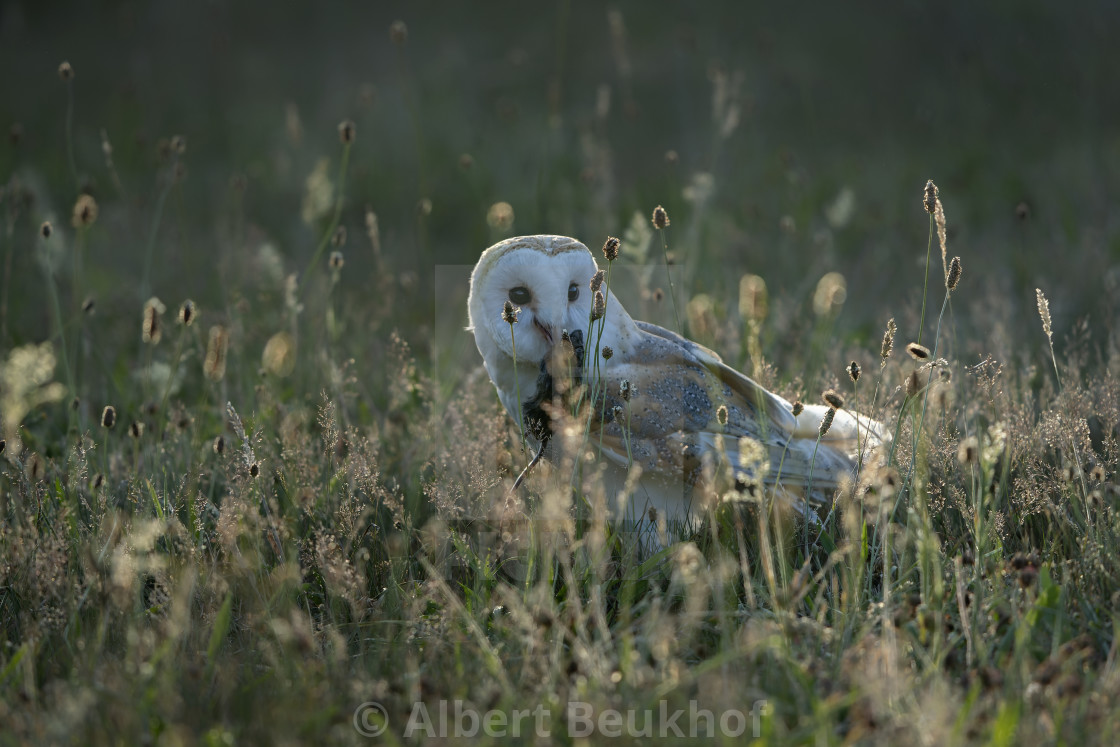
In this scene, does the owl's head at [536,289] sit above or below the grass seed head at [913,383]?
above

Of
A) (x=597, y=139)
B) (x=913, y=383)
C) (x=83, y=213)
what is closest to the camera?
(x=913, y=383)

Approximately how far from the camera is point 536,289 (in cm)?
269

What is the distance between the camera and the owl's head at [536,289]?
2.67 metres

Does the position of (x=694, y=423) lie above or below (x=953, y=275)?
below

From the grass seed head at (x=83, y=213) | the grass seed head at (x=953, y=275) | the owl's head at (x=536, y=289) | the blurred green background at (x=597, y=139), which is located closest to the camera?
the grass seed head at (x=953, y=275)

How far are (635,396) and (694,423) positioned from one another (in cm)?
20

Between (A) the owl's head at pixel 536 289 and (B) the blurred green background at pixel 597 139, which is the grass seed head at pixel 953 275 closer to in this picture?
(A) the owl's head at pixel 536 289

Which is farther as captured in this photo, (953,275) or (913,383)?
(953,275)

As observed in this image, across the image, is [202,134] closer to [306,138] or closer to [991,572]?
[306,138]

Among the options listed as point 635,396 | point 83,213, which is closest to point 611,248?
point 635,396

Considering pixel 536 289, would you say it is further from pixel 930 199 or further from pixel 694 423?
pixel 930 199

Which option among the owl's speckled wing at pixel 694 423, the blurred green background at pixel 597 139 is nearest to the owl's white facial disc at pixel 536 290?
the owl's speckled wing at pixel 694 423

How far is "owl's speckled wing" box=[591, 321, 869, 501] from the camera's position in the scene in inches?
106

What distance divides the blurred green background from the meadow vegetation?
0.06 m
